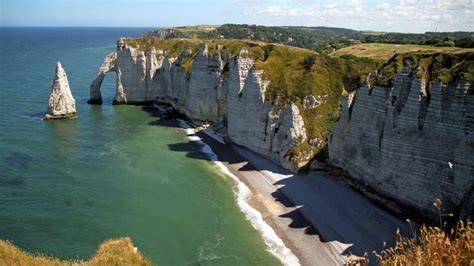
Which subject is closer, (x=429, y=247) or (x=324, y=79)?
(x=429, y=247)

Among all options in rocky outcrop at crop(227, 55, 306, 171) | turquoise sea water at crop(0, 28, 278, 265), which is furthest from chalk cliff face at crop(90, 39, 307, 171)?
turquoise sea water at crop(0, 28, 278, 265)

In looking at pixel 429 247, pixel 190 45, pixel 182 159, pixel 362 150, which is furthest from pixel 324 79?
pixel 429 247

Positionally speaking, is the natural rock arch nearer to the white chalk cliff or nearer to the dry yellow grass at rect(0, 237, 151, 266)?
the white chalk cliff

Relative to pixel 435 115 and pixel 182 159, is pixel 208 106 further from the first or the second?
pixel 435 115

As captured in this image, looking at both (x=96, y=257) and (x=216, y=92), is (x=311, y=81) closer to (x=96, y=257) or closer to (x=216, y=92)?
(x=216, y=92)

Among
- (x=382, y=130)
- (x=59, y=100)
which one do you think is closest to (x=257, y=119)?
(x=382, y=130)
